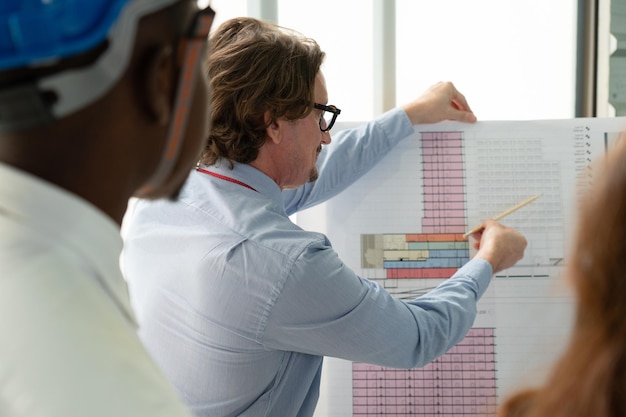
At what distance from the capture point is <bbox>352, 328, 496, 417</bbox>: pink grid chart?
5.55ft

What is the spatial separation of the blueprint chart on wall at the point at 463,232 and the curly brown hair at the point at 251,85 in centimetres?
40

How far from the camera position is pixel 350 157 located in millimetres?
1720

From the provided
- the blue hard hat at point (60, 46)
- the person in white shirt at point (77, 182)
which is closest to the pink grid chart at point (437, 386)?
the person in white shirt at point (77, 182)

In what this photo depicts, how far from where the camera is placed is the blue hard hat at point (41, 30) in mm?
566

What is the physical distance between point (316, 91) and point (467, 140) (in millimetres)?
448

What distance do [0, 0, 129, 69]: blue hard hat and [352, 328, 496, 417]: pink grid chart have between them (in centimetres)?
127

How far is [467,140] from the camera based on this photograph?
1.76 meters

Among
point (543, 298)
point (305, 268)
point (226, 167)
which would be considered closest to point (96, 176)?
point (305, 268)

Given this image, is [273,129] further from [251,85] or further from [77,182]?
[77,182]

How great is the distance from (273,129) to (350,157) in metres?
0.33

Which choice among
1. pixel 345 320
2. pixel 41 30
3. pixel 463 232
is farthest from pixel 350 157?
pixel 41 30

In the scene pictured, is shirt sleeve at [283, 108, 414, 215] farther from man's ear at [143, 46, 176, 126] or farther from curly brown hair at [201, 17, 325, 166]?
man's ear at [143, 46, 176, 126]

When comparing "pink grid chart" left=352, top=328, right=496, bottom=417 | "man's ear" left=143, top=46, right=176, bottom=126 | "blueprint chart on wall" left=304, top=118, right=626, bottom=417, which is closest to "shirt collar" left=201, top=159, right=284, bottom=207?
"blueprint chart on wall" left=304, top=118, right=626, bottom=417

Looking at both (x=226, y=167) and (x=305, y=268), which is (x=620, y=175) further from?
Result: (x=226, y=167)
